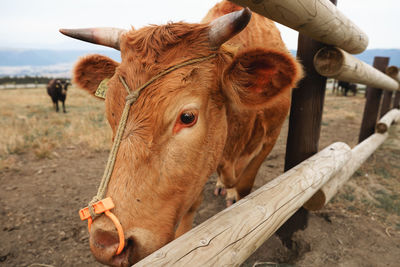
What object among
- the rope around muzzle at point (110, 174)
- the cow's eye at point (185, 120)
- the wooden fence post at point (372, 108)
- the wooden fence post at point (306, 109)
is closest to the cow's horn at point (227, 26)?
the rope around muzzle at point (110, 174)

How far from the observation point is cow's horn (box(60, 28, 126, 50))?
1.83 metres

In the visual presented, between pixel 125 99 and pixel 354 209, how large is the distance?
3423mm

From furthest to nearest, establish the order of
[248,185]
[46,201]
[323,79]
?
[46,201] → [248,185] → [323,79]

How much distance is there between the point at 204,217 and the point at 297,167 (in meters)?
1.86

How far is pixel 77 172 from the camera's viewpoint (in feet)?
15.4

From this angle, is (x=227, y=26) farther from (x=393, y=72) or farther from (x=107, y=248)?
(x=393, y=72)

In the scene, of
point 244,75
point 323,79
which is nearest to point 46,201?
point 244,75

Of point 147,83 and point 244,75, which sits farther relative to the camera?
point 244,75

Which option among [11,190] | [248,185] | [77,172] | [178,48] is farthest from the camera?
[77,172]

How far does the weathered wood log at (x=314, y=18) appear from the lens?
3.38ft

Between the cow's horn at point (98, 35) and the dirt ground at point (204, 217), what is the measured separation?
222 cm

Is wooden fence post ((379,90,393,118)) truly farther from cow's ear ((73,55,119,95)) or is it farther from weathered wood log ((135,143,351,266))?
cow's ear ((73,55,119,95))

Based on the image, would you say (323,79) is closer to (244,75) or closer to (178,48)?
(244,75)

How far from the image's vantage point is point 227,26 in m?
1.42
